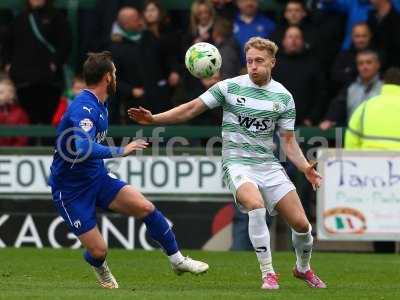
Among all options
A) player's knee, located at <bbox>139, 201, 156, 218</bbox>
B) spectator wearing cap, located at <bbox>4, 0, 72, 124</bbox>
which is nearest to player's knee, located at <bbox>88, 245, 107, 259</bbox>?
player's knee, located at <bbox>139, 201, 156, 218</bbox>

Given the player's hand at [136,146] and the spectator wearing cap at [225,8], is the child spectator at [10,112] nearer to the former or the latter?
the spectator wearing cap at [225,8]

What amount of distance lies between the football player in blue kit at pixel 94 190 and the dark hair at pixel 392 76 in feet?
15.9

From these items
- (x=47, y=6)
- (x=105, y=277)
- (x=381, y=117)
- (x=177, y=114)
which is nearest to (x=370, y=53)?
(x=381, y=117)

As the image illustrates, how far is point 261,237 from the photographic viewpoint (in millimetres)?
10672

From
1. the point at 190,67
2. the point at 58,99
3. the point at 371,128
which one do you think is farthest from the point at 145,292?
the point at 58,99

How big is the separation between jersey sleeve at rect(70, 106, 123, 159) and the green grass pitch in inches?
43.5

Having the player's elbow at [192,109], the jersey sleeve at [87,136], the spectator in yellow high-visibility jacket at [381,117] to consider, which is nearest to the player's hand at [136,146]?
the jersey sleeve at [87,136]

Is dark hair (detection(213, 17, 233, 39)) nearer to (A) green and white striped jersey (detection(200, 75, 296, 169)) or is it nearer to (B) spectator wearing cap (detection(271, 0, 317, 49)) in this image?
(B) spectator wearing cap (detection(271, 0, 317, 49))

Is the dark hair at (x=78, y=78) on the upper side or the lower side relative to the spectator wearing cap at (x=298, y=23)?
lower

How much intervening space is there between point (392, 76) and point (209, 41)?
268 centimetres

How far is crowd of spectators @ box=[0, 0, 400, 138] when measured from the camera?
16.3 meters

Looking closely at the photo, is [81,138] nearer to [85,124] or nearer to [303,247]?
[85,124]

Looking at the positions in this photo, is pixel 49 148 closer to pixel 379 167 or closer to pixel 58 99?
pixel 58 99

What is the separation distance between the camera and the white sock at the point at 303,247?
1108 centimetres
